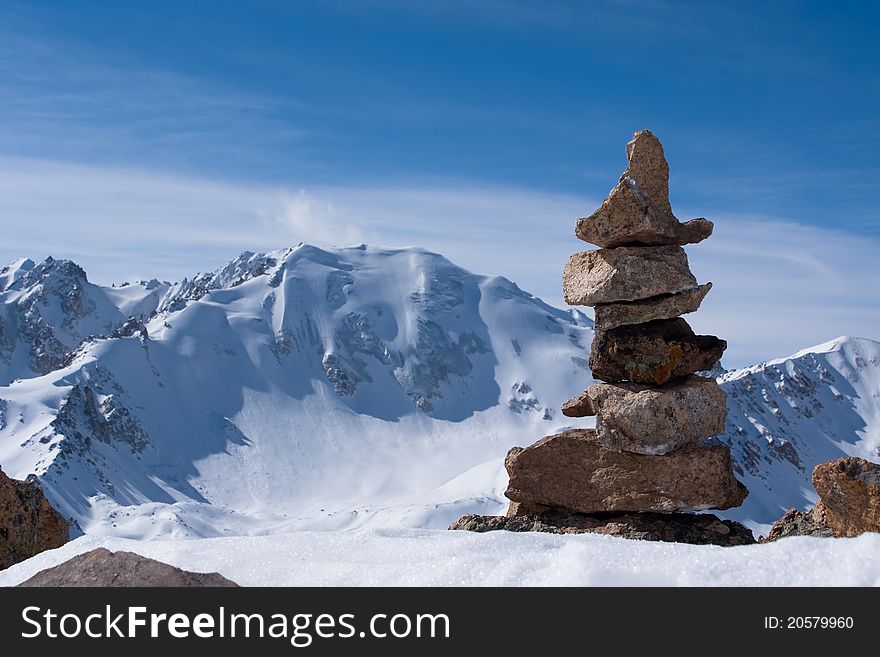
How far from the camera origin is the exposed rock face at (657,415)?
17812 millimetres

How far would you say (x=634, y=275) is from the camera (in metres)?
18.4

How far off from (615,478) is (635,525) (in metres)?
0.98

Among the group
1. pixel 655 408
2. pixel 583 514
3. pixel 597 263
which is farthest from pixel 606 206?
pixel 583 514

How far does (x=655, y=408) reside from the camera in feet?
58.5

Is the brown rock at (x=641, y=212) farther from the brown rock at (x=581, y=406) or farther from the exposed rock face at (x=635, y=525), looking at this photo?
the exposed rock face at (x=635, y=525)

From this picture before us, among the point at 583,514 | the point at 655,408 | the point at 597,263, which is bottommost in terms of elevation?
the point at 583,514

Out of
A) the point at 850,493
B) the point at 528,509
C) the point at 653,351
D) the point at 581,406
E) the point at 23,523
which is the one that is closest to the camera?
the point at 850,493

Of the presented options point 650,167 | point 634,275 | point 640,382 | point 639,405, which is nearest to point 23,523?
point 639,405

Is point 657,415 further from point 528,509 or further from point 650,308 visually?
point 528,509

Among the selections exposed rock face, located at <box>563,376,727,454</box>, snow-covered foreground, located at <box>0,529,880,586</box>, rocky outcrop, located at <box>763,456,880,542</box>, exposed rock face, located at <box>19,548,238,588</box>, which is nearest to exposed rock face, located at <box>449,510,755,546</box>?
exposed rock face, located at <box>563,376,727,454</box>

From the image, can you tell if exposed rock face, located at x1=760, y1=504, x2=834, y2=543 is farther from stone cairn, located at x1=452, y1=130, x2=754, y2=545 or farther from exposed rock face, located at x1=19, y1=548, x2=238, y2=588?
exposed rock face, located at x1=19, y1=548, x2=238, y2=588

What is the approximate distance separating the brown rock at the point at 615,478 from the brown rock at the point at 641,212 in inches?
162
